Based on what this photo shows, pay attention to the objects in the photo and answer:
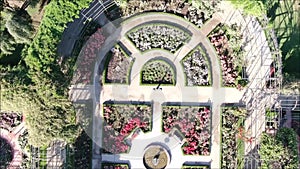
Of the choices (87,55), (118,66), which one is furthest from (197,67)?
(87,55)

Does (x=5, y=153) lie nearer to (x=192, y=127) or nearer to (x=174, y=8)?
(x=192, y=127)

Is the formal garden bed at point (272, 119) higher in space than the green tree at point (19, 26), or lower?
lower

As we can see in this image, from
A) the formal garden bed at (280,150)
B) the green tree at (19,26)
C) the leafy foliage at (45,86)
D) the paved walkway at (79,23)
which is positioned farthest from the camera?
the paved walkway at (79,23)

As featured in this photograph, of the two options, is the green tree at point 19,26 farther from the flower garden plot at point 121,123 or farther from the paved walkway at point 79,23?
the flower garden plot at point 121,123

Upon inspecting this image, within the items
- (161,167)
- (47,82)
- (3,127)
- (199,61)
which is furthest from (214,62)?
(3,127)

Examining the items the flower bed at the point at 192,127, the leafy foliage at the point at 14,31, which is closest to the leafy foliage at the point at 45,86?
the leafy foliage at the point at 14,31
